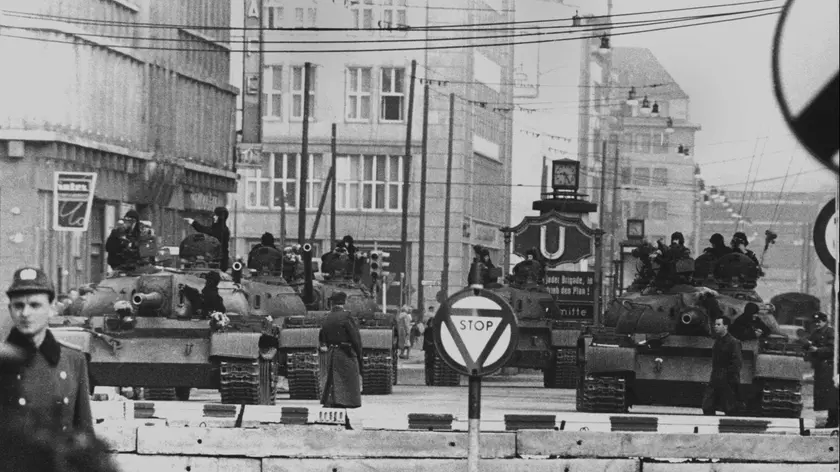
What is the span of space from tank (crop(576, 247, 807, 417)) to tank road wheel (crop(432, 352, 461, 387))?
882 centimetres

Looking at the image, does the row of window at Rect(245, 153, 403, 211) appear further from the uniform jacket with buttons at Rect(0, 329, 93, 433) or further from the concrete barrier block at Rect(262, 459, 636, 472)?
the uniform jacket with buttons at Rect(0, 329, 93, 433)

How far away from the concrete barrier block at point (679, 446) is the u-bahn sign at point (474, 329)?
463 centimetres

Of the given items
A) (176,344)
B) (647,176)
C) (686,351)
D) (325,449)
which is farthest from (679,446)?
(647,176)

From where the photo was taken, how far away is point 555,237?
140 feet

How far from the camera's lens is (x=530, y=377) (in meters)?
46.1

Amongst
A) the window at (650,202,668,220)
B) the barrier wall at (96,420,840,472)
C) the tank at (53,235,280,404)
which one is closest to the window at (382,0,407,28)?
the window at (650,202,668,220)

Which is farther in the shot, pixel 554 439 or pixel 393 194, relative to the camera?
pixel 393 194

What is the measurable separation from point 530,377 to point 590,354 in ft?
63.5

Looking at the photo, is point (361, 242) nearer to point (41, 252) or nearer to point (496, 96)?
point (496, 96)

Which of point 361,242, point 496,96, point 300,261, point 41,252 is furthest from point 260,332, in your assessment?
point 496,96

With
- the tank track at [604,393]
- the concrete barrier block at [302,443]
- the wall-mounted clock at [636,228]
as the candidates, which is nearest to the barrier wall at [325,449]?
the concrete barrier block at [302,443]

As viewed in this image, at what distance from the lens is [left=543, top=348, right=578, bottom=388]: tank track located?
37.2 m

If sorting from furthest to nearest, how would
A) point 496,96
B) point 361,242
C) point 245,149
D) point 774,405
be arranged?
point 496,96
point 361,242
point 245,149
point 774,405

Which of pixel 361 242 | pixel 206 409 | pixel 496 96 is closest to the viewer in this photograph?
pixel 206 409
